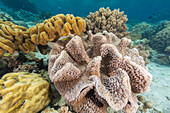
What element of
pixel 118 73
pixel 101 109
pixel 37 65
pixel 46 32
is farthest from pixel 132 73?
pixel 37 65

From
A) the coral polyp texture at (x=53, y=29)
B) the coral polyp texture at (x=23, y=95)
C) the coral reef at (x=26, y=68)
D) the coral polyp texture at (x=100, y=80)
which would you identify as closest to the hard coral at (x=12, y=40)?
the coral polyp texture at (x=53, y=29)

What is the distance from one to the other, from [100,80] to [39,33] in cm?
193

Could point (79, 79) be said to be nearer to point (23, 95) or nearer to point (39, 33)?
point (23, 95)

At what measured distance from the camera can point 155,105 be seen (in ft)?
8.02

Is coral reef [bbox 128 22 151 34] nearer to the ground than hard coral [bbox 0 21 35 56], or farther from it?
farther from it

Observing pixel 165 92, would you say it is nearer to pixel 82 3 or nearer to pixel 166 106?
pixel 166 106

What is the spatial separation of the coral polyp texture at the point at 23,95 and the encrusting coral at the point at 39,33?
93 centimetres

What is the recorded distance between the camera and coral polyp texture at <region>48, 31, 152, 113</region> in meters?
1.04

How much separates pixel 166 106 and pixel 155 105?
42cm

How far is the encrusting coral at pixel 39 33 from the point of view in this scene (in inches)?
80.8

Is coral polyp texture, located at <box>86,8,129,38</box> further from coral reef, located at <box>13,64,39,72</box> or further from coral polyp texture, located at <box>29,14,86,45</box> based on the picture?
coral reef, located at <box>13,64,39,72</box>

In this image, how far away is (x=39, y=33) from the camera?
83.6 inches

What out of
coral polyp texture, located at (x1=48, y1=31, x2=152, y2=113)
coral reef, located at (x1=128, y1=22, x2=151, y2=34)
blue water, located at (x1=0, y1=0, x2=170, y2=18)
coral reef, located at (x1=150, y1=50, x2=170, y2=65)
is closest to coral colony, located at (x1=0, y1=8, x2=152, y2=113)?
coral polyp texture, located at (x1=48, y1=31, x2=152, y2=113)

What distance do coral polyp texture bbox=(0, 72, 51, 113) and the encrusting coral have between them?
930 mm
